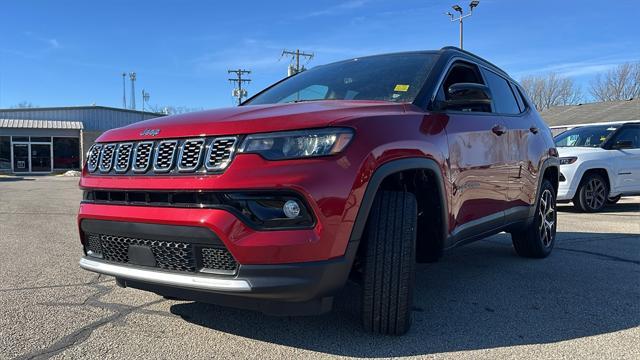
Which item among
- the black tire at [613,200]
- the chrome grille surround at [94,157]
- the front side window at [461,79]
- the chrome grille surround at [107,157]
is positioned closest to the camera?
the chrome grille surround at [107,157]

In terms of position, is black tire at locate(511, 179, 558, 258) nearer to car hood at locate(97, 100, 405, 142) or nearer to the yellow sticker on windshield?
the yellow sticker on windshield

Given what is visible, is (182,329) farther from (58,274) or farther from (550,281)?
(550,281)

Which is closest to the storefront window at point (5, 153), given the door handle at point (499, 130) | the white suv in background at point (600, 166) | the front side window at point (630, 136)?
the white suv in background at point (600, 166)

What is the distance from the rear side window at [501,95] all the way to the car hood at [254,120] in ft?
5.99

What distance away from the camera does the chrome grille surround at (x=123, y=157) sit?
295cm

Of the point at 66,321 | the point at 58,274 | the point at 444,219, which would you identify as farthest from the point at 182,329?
the point at 58,274

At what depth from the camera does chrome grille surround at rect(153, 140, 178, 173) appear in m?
2.72

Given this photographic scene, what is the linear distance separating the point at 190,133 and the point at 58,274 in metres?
2.76

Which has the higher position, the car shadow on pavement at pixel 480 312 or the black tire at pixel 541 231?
the black tire at pixel 541 231

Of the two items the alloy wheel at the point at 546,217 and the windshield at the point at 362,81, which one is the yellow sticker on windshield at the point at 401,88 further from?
the alloy wheel at the point at 546,217

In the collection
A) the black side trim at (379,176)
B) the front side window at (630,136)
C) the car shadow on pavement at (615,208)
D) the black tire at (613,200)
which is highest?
the front side window at (630,136)

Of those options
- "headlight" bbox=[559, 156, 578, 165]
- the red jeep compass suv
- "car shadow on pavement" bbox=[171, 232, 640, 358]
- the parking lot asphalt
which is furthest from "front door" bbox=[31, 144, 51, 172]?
the red jeep compass suv

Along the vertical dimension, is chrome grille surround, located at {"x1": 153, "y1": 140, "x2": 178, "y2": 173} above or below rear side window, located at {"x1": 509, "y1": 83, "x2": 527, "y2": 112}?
below

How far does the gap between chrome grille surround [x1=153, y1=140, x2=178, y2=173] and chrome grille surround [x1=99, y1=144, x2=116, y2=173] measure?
17.4 inches
